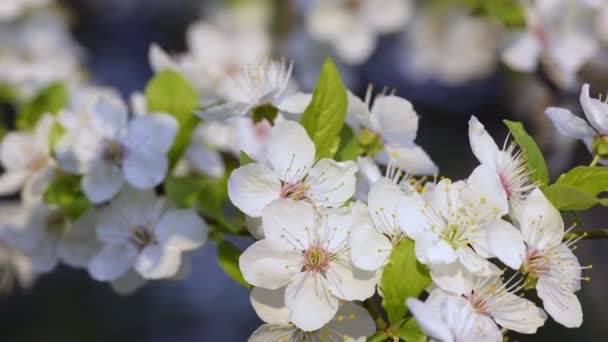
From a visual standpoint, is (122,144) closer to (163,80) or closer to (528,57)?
(163,80)

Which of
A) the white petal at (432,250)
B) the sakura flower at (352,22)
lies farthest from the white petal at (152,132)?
the sakura flower at (352,22)

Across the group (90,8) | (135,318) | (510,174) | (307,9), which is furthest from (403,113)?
(90,8)

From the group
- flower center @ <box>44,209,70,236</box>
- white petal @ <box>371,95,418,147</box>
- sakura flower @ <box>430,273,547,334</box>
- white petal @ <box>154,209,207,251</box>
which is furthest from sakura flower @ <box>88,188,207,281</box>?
sakura flower @ <box>430,273,547,334</box>

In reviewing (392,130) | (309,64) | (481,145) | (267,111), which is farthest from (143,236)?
(309,64)

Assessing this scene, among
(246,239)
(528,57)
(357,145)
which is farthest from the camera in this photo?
(528,57)

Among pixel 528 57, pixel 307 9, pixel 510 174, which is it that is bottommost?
pixel 307 9

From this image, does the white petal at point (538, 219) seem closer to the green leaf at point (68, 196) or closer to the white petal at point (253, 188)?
the white petal at point (253, 188)

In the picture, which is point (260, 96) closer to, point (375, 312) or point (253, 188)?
point (253, 188)
